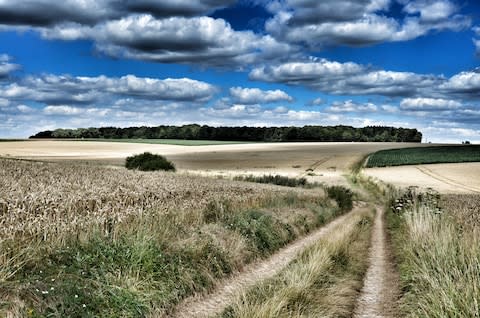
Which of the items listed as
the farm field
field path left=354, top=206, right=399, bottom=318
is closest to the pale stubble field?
the farm field

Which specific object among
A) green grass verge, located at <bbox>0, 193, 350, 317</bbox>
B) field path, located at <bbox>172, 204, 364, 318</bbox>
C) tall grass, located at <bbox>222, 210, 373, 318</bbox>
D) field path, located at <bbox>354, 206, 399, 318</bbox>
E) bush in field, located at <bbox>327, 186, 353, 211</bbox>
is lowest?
bush in field, located at <bbox>327, 186, 353, 211</bbox>

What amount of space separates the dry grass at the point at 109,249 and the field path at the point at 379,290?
10.8 ft

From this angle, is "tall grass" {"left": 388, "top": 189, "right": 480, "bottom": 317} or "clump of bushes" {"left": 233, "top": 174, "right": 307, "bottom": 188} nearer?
"tall grass" {"left": 388, "top": 189, "right": 480, "bottom": 317}

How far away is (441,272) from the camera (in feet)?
31.0

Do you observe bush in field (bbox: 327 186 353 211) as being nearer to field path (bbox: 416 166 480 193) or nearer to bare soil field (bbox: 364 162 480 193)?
bare soil field (bbox: 364 162 480 193)

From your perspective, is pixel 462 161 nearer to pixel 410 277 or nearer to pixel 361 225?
pixel 361 225

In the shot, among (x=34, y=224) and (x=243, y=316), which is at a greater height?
(x=34, y=224)

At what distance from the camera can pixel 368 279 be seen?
41.1 feet

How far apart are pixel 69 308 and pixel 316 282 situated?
552 centimetres

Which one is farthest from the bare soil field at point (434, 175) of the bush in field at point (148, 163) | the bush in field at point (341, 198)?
the bush in field at point (148, 163)

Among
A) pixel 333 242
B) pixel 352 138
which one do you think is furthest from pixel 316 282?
pixel 352 138

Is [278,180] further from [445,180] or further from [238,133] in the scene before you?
[238,133]

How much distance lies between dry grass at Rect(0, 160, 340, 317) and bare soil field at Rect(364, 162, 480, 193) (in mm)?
36177

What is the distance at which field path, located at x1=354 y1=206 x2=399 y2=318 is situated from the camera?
9.77 m
